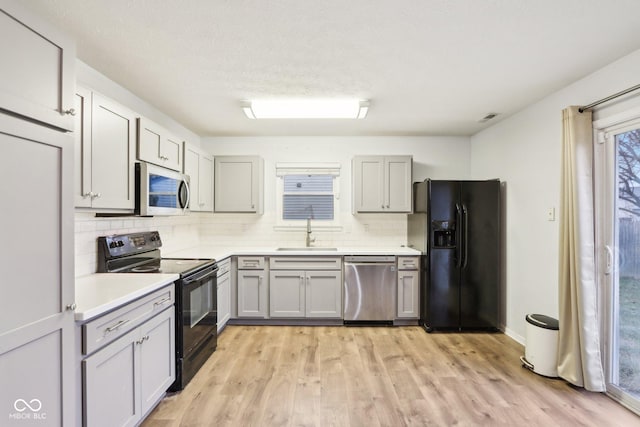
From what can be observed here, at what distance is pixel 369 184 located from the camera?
4.07m

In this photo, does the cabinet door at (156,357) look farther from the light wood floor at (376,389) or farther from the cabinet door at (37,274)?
the cabinet door at (37,274)

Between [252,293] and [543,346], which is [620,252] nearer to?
[543,346]

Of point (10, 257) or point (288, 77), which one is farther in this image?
point (288, 77)

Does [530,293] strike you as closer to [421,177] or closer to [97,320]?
[421,177]

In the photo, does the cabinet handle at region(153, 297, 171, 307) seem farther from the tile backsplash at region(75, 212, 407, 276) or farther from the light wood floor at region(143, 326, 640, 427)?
the tile backsplash at region(75, 212, 407, 276)

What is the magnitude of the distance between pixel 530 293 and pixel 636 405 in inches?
43.9

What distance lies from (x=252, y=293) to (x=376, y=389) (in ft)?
6.18

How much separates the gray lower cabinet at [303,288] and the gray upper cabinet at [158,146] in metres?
1.58

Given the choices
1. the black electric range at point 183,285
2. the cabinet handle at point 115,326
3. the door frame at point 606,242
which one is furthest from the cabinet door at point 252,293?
the door frame at point 606,242

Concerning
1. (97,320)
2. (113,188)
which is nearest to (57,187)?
(97,320)

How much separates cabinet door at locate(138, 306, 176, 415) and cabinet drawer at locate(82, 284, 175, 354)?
2.9 inches

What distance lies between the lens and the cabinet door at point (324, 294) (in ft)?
12.3

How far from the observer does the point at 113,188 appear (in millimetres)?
2078

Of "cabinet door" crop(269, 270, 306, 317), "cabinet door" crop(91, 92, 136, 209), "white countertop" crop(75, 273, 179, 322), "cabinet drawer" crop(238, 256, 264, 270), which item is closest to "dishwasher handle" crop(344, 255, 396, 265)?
"cabinet door" crop(269, 270, 306, 317)
